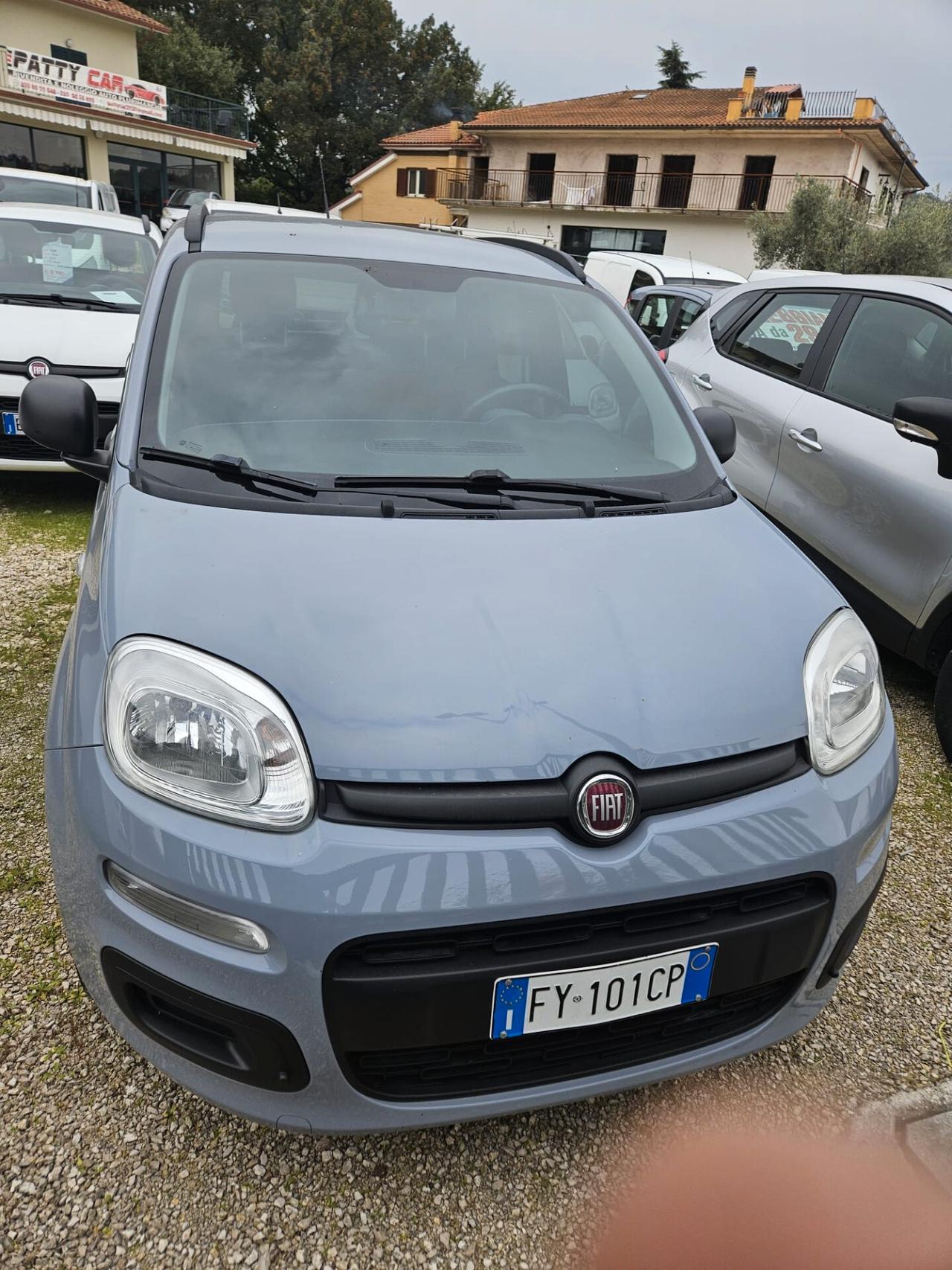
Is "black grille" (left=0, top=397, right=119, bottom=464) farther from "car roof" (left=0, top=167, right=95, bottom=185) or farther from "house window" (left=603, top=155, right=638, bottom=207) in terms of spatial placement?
"house window" (left=603, top=155, right=638, bottom=207)

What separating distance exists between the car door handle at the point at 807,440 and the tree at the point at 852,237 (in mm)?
15603

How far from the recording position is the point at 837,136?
94.6ft

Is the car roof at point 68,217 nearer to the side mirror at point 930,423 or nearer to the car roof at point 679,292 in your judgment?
the car roof at point 679,292

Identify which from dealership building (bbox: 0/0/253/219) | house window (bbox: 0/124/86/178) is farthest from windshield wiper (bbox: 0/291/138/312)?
house window (bbox: 0/124/86/178)

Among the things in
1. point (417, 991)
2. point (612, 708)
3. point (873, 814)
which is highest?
point (612, 708)

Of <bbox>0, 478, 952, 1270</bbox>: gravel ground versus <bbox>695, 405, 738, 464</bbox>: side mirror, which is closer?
<bbox>0, 478, 952, 1270</bbox>: gravel ground

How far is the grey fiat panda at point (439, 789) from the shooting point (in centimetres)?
134

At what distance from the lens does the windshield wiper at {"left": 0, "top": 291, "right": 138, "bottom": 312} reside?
5.31 meters

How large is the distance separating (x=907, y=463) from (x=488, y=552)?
2296 millimetres

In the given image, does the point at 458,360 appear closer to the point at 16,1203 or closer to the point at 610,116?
the point at 16,1203

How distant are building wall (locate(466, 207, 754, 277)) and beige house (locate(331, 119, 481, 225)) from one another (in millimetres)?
4156

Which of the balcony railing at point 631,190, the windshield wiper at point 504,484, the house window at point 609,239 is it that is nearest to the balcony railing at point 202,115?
the balcony railing at point 631,190

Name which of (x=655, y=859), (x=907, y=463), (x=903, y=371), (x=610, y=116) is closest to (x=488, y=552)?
(x=655, y=859)

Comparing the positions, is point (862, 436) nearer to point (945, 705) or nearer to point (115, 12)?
point (945, 705)
